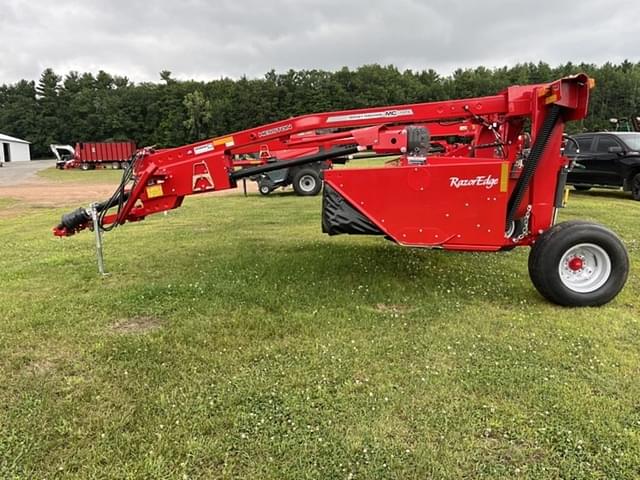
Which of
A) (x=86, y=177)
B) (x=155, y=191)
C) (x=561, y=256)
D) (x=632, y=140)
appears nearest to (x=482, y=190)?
(x=561, y=256)

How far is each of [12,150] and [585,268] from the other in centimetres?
8080

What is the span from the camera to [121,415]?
3.13 meters

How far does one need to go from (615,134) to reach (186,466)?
1406cm

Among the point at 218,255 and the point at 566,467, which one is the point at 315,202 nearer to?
the point at 218,255

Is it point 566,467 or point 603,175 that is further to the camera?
point 603,175

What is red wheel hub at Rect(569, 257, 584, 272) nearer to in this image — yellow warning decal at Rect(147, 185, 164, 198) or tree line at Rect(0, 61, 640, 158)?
yellow warning decal at Rect(147, 185, 164, 198)

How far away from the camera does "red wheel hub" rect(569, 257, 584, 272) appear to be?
4.86m

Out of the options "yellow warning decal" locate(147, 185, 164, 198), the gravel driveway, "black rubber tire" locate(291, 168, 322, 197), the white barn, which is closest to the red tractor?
"yellow warning decal" locate(147, 185, 164, 198)

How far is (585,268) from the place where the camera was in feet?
16.1

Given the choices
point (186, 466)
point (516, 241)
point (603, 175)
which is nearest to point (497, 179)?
point (516, 241)

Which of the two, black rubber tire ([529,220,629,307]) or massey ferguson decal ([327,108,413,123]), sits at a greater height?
massey ferguson decal ([327,108,413,123])

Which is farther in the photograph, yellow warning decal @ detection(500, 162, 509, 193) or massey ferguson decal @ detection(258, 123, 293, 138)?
massey ferguson decal @ detection(258, 123, 293, 138)

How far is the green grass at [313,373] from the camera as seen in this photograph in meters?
2.74

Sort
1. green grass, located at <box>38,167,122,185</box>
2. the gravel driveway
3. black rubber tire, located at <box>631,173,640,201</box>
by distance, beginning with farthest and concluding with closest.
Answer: green grass, located at <box>38,167,122,185</box>
the gravel driveway
black rubber tire, located at <box>631,173,640,201</box>
